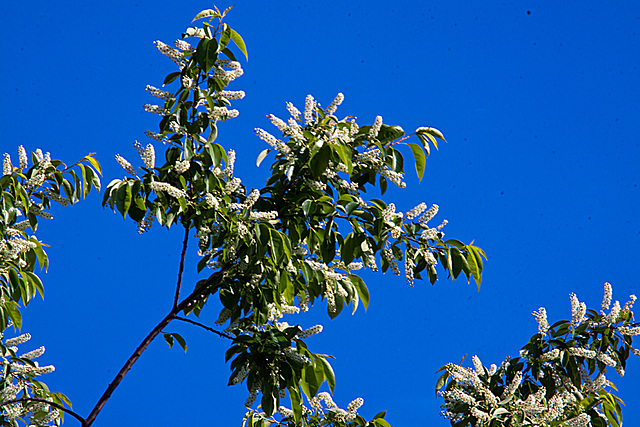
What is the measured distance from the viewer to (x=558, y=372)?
8.57 ft

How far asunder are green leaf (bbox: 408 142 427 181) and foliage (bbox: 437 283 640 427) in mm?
748

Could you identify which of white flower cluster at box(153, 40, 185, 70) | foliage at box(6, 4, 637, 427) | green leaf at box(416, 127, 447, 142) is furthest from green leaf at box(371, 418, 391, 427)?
white flower cluster at box(153, 40, 185, 70)

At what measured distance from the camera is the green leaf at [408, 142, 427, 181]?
2.71 m

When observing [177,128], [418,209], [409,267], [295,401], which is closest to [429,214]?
[418,209]

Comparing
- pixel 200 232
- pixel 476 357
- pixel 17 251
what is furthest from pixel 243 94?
pixel 476 357

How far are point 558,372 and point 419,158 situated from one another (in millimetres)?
1041

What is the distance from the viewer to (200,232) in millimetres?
2607

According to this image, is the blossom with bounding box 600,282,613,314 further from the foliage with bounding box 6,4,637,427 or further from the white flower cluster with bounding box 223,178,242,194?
the white flower cluster with bounding box 223,178,242,194

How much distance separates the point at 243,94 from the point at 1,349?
158 centimetres

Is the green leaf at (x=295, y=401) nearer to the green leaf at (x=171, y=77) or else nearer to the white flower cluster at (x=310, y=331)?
the white flower cluster at (x=310, y=331)

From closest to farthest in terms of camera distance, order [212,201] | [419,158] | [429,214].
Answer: [212,201]
[429,214]
[419,158]

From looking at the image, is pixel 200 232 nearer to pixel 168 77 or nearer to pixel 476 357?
pixel 168 77

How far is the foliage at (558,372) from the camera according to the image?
246 centimetres

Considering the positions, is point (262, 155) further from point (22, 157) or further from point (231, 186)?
point (22, 157)
